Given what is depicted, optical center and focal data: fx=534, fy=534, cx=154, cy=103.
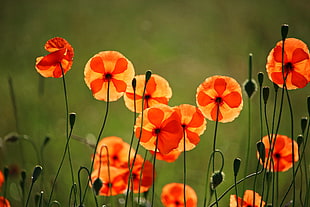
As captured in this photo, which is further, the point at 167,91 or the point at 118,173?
the point at 118,173

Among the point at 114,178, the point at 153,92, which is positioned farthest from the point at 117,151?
the point at 153,92

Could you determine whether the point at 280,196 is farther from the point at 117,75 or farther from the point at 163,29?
the point at 163,29

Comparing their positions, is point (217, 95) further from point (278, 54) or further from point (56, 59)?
point (56, 59)

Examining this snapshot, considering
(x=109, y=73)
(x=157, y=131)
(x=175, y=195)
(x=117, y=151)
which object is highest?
(x=109, y=73)

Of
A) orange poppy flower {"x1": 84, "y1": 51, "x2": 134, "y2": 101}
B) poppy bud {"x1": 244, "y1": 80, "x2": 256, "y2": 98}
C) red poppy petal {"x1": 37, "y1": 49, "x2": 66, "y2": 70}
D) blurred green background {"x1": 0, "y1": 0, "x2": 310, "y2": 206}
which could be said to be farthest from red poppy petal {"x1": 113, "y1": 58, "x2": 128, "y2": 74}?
blurred green background {"x1": 0, "y1": 0, "x2": 310, "y2": 206}

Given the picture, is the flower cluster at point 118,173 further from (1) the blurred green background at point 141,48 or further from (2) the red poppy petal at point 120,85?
(1) the blurred green background at point 141,48

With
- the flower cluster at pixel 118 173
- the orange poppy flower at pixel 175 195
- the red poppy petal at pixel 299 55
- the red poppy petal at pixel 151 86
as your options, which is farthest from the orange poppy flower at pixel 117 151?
the red poppy petal at pixel 299 55

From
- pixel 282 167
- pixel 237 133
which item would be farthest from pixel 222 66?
pixel 282 167

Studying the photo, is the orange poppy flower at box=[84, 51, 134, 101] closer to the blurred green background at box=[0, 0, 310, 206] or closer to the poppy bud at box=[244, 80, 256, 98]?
the poppy bud at box=[244, 80, 256, 98]
